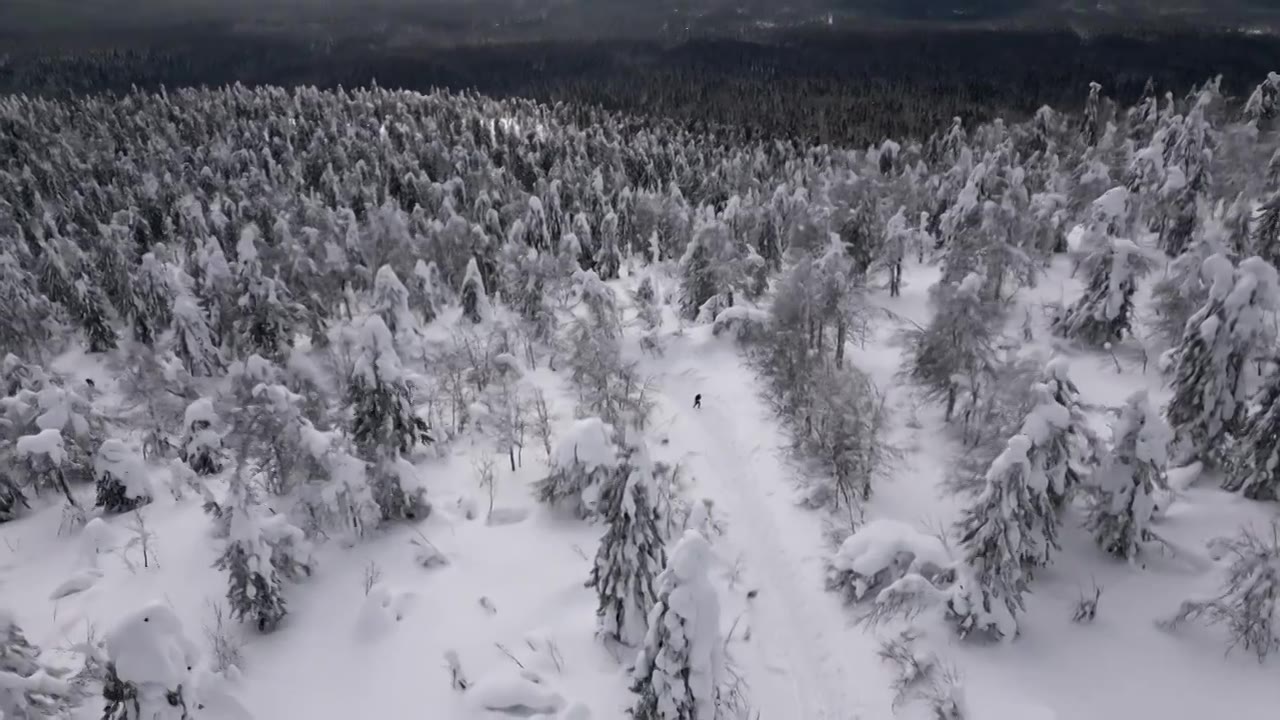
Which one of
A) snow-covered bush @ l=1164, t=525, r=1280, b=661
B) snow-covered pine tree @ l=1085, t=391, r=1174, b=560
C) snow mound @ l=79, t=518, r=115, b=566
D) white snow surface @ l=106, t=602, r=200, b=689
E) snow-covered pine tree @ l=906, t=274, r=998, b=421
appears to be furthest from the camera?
snow-covered pine tree @ l=906, t=274, r=998, b=421

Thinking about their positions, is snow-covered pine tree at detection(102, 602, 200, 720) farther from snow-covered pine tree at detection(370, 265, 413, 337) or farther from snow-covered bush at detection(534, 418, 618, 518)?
snow-covered pine tree at detection(370, 265, 413, 337)

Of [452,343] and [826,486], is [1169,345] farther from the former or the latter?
[452,343]

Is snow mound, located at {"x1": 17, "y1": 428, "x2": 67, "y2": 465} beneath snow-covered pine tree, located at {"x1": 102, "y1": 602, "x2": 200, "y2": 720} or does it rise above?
beneath

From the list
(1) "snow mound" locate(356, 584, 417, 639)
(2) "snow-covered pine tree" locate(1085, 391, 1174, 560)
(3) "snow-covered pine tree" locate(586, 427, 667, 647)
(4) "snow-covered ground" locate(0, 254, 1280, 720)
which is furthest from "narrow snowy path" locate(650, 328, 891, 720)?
(1) "snow mound" locate(356, 584, 417, 639)

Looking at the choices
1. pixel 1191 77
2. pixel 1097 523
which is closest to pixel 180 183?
pixel 1097 523

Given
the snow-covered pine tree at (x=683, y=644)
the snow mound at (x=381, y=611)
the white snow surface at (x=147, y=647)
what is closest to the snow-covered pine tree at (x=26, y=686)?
the white snow surface at (x=147, y=647)

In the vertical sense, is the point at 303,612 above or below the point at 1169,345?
below
